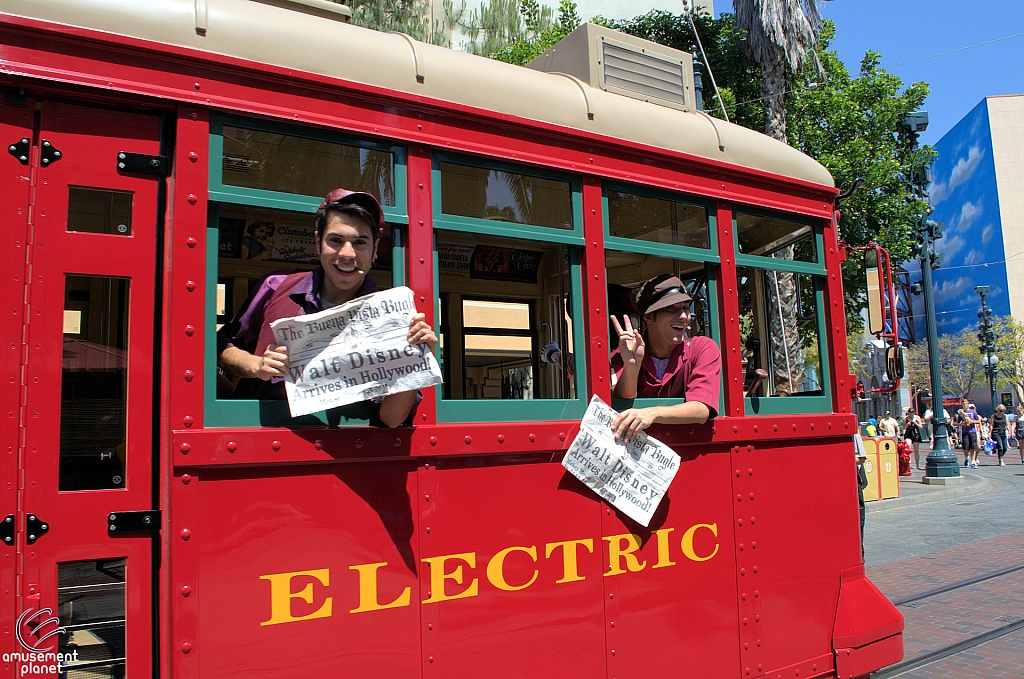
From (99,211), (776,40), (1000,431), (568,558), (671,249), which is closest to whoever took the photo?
(99,211)

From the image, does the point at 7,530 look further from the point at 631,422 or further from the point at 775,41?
the point at 775,41

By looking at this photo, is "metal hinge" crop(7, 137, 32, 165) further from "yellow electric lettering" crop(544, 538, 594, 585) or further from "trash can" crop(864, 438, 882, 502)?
"trash can" crop(864, 438, 882, 502)

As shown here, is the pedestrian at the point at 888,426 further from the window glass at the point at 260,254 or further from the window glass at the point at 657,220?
the window glass at the point at 260,254

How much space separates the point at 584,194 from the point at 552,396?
871 millimetres

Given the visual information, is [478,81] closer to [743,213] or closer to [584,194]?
[584,194]

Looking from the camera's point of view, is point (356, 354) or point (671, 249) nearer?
point (356, 354)

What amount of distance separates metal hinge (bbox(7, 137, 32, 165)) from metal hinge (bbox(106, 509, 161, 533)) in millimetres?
1001

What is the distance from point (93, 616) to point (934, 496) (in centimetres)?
1347

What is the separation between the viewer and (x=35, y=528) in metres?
2.06

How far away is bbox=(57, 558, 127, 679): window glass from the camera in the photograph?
6.94 ft

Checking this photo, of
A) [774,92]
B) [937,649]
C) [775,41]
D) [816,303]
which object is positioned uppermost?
[775,41]

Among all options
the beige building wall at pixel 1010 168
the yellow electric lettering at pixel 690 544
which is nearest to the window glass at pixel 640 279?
the yellow electric lettering at pixel 690 544

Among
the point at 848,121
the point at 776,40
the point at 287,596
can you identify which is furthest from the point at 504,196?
the point at 848,121

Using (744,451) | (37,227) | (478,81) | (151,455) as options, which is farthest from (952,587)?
(37,227)
